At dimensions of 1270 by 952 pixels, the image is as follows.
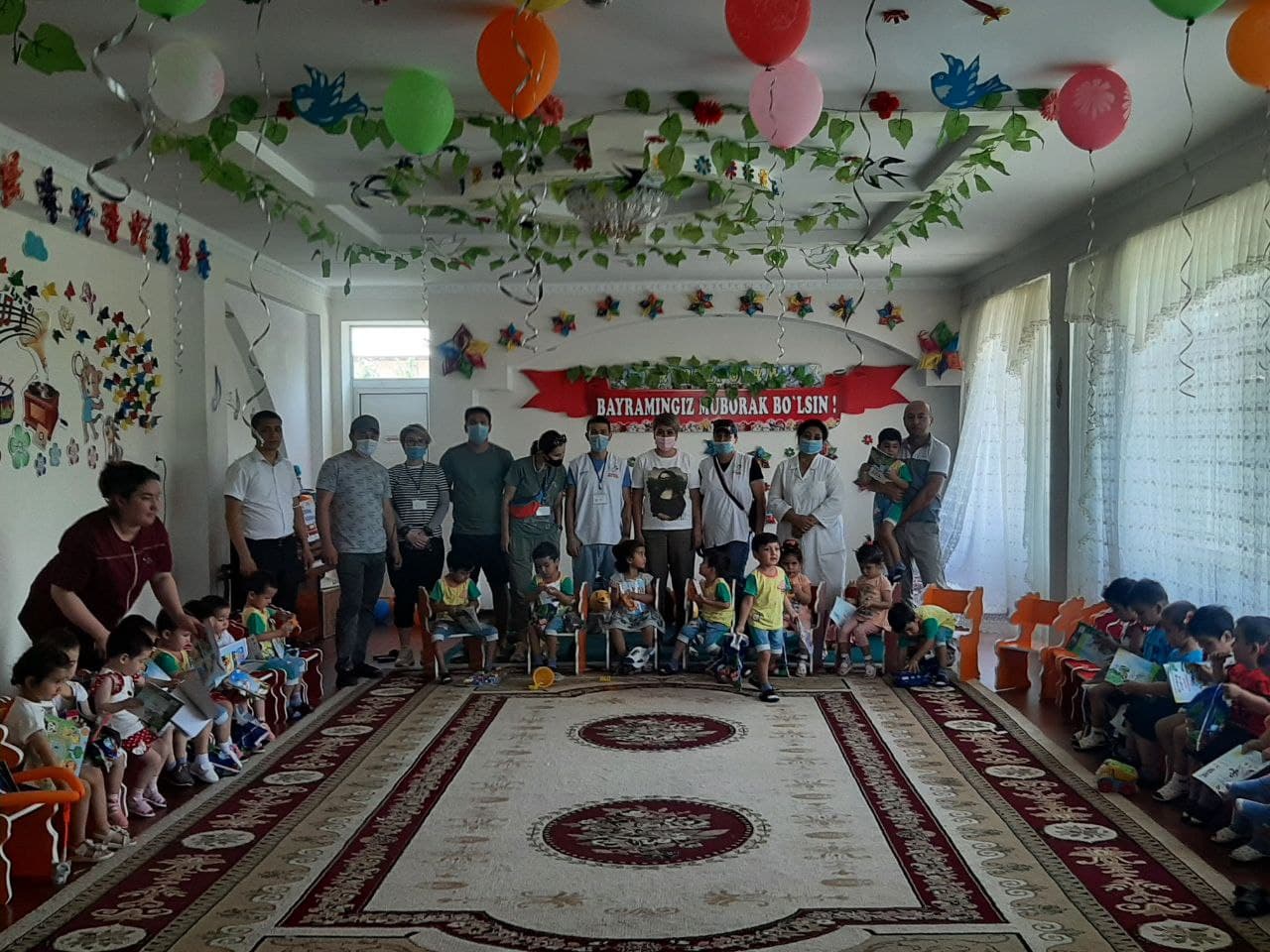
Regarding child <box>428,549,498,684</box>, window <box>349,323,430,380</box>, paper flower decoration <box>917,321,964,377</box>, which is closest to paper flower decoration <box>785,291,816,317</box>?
paper flower decoration <box>917,321,964,377</box>

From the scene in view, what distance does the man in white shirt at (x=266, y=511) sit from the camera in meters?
6.17

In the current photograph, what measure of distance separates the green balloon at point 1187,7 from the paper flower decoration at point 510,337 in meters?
6.53

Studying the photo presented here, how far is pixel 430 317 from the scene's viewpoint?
9.38 m

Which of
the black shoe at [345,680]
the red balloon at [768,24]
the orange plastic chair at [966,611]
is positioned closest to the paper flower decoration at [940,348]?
the orange plastic chair at [966,611]

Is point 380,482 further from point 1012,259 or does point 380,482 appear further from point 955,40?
point 1012,259

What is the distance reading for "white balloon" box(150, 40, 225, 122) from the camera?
12.0ft

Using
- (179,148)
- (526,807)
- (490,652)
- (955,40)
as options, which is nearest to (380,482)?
(490,652)

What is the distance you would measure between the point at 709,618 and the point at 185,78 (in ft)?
12.3

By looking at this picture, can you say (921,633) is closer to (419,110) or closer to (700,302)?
(419,110)

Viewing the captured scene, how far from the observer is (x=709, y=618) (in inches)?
245

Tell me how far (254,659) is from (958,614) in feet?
12.4

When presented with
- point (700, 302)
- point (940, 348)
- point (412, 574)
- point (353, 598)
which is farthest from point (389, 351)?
point (940, 348)

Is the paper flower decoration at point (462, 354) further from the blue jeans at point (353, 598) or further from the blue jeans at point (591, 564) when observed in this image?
the blue jeans at point (353, 598)

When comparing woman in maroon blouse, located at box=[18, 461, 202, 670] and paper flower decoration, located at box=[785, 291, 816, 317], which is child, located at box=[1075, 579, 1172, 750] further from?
paper flower decoration, located at box=[785, 291, 816, 317]
